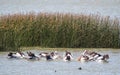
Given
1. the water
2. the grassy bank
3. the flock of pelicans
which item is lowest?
the water

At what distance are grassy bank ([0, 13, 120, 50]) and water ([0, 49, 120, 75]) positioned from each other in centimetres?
171

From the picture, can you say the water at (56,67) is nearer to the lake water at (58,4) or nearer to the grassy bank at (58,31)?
the grassy bank at (58,31)

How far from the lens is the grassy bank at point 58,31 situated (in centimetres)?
3156

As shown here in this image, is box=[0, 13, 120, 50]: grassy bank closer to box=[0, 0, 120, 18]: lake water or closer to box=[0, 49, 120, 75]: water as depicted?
box=[0, 49, 120, 75]: water

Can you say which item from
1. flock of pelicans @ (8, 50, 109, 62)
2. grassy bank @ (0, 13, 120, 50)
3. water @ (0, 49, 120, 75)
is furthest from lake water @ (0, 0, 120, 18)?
water @ (0, 49, 120, 75)

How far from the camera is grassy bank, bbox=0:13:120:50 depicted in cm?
3156

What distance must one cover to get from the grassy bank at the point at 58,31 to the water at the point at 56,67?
5.61 ft

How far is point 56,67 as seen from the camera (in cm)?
2744

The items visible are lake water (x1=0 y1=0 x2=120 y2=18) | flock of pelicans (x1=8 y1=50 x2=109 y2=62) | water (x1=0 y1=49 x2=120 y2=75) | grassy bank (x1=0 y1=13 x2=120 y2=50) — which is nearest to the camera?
water (x1=0 y1=49 x2=120 y2=75)

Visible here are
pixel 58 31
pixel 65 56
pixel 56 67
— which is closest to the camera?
pixel 56 67

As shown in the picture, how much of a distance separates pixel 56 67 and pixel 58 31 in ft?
15.3

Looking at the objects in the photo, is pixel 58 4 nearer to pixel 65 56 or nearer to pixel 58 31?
pixel 58 31

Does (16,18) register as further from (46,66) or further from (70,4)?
(70,4)

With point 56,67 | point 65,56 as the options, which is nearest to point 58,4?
point 65,56
